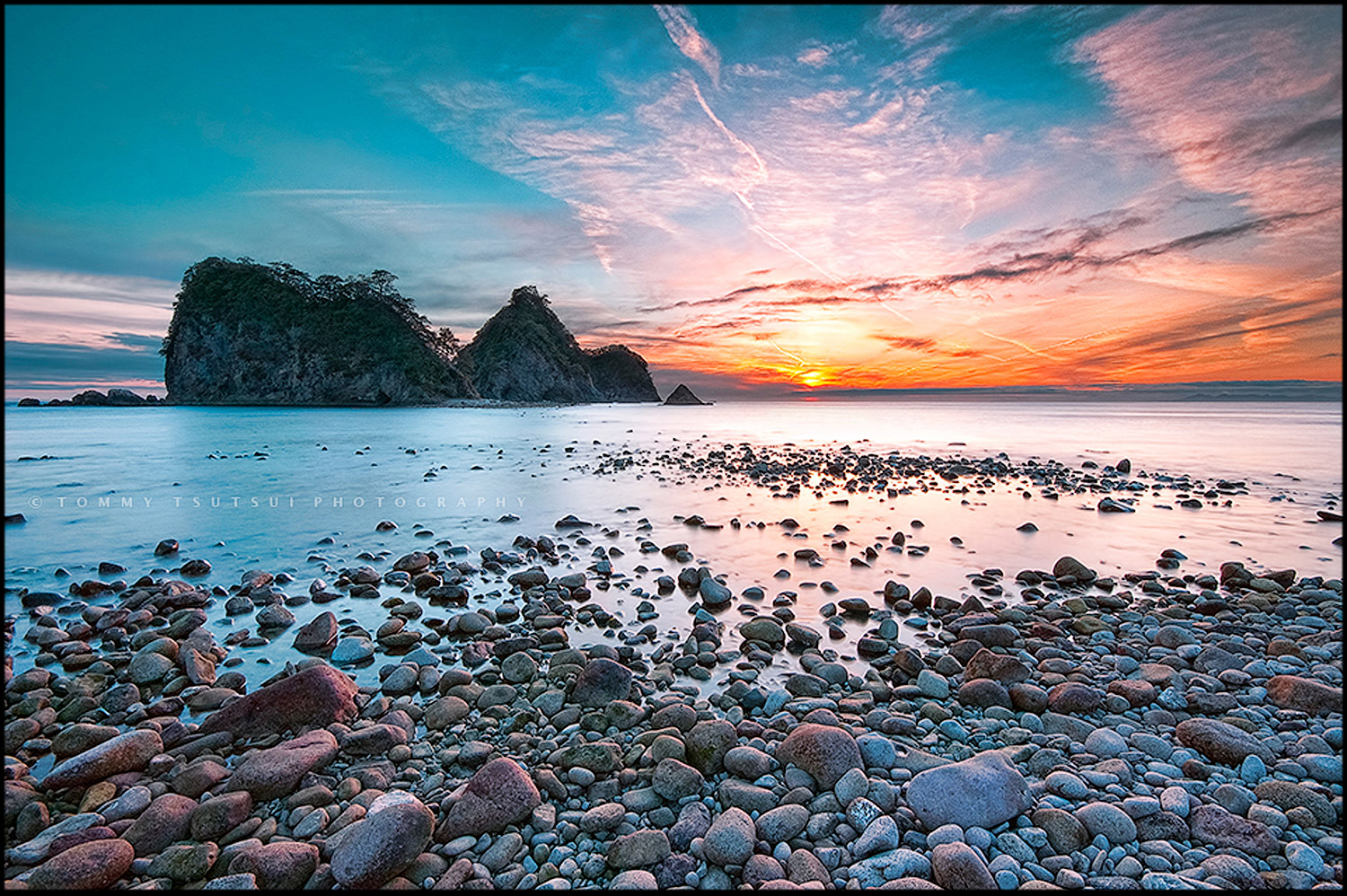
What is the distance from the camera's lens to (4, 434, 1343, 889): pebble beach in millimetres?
3148

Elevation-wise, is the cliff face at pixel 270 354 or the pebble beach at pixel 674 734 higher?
the cliff face at pixel 270 354

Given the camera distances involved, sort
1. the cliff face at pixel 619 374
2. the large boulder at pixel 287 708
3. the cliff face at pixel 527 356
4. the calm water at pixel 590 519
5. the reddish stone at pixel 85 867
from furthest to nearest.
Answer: the cliff face at pixel 619 374 < the cliff face at pixel 527 356 < the calm water at pixel 590 519 < the large boulder at pixel 287 708 < the reddish stone at pixel 85 867

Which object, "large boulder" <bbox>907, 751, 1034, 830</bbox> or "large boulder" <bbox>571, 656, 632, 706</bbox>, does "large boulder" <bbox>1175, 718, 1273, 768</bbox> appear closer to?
"large boulder" <bbox>907, 751, 1034, 830</bbox>

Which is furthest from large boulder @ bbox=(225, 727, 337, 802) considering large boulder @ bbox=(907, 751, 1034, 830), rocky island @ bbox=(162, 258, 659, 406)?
rocky island @ bbox=(162, 258, 659, 406)

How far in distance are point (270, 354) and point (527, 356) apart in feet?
149

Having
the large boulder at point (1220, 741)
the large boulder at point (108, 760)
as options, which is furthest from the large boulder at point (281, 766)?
the large boulder at point (1220, 741)

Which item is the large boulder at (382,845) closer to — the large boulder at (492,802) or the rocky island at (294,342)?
the large boulder at (492,802)

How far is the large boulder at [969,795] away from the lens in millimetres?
3355

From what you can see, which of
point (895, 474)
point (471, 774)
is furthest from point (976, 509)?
point (471, 774)

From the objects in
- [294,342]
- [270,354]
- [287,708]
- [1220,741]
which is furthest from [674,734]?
[270,354]

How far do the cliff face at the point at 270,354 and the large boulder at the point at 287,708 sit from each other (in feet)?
289

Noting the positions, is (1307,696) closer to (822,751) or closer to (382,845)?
(822,751)

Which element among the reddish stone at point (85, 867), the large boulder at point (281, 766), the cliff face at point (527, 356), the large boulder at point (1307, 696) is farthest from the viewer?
the cliff face at point (527, 356)

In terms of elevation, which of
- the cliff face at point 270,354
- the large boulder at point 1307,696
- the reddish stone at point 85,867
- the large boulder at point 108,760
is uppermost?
the cliff face at point 270,354
